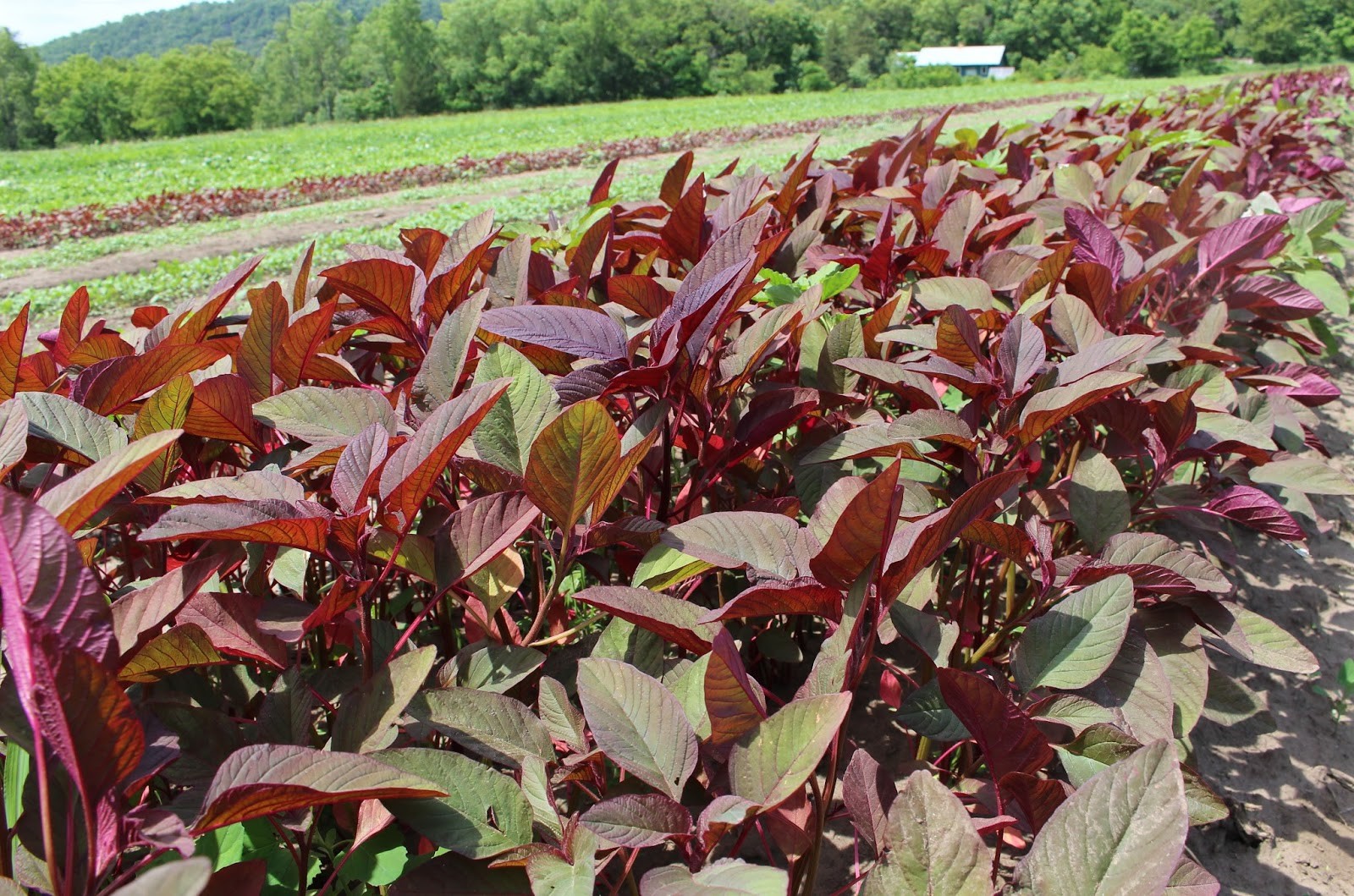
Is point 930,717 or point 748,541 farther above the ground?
point 748,541

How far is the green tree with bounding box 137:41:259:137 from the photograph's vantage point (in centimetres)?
5312

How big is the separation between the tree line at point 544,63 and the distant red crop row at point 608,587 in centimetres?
5623

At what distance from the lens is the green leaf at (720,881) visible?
1.79 feet

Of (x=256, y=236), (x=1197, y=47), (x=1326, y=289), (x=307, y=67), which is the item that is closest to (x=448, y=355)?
(x=1326, y=289)

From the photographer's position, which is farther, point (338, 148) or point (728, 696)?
point (338, 148)

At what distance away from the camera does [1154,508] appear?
1.27 m

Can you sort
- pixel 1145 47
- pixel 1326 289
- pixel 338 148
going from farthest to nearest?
pixel 1145 47 < pixel 338 148 < pixel 1326 289

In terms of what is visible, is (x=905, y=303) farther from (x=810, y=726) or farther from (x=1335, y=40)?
(x=1335, y=40)

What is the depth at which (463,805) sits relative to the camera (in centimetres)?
69

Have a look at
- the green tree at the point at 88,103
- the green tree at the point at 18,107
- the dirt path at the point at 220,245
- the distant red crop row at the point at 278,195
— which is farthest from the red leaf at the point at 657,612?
the green tree at the point at 18,107

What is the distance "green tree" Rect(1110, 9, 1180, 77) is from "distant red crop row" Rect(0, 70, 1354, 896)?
7044 cm

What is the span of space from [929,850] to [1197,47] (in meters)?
73.5

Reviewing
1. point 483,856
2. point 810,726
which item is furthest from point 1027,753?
point 483,856

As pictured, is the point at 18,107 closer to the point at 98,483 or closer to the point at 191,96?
the point at 191,96
